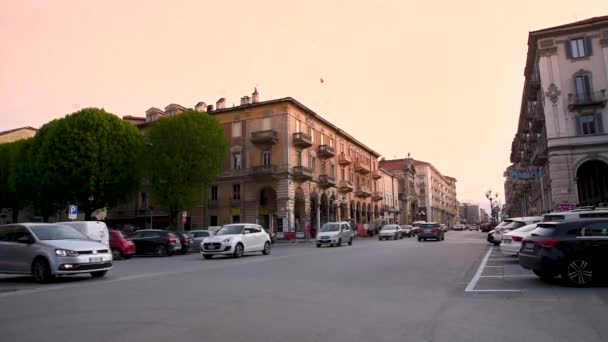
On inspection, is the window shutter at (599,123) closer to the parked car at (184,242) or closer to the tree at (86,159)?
the parked car at (184,242)

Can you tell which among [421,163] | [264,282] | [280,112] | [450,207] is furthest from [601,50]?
[450,207]

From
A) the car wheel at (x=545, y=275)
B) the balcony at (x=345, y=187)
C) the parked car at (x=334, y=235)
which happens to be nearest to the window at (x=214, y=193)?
the balcony at (x=345, y=187)

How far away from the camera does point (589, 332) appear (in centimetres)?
601

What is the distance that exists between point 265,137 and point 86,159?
17.6 metres

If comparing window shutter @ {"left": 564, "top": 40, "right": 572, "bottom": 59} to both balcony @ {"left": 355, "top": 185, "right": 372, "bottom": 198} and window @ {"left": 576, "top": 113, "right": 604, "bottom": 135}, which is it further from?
balcony @ {"left": 355, "top": 185, "right": 372, "bottom": 198}

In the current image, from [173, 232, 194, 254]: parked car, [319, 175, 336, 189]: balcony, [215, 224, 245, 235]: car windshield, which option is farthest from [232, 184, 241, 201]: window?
[215, 224, 245, 235]: car windshield

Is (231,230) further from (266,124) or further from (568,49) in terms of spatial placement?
(568,49)

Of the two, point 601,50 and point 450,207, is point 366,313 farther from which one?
point 450,207

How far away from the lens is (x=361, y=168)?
73.1 m

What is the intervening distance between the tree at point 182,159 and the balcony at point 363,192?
104 ft

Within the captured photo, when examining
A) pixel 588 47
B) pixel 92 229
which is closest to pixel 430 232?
pixel 588 47

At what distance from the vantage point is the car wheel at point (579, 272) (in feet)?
32.4

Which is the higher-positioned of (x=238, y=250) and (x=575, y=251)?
(x=575, y=251)

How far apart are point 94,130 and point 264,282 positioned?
34487mm
